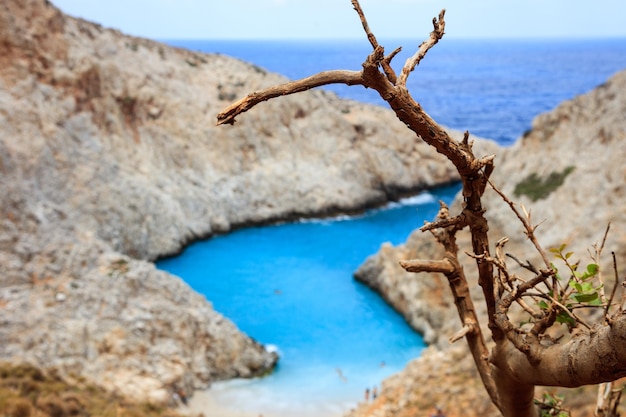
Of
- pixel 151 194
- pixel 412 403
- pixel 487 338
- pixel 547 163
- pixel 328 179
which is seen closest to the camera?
pixel 412 403

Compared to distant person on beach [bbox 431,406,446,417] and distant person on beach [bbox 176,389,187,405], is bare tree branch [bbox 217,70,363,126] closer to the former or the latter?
distant person on beach [bbox 431,406,446,417]

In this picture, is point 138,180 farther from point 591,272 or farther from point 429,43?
point 591,272

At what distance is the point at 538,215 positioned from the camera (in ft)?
65.0

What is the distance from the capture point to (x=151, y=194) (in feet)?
90.9

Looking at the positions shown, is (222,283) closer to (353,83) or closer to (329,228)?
(329,228)

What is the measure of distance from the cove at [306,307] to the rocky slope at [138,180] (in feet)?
3.57

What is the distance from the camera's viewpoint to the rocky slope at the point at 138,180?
1647cm

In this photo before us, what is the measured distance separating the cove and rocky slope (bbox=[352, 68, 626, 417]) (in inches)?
48.3

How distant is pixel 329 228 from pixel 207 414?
59.1ft

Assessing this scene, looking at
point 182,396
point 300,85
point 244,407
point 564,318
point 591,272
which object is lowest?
point 564,318

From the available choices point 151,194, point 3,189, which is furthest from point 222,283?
point 3,189

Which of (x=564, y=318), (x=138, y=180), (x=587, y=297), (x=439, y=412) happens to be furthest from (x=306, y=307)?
(x=587, y=297)

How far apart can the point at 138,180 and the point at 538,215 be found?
58.8 feet

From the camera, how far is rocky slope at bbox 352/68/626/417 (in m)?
14.4
